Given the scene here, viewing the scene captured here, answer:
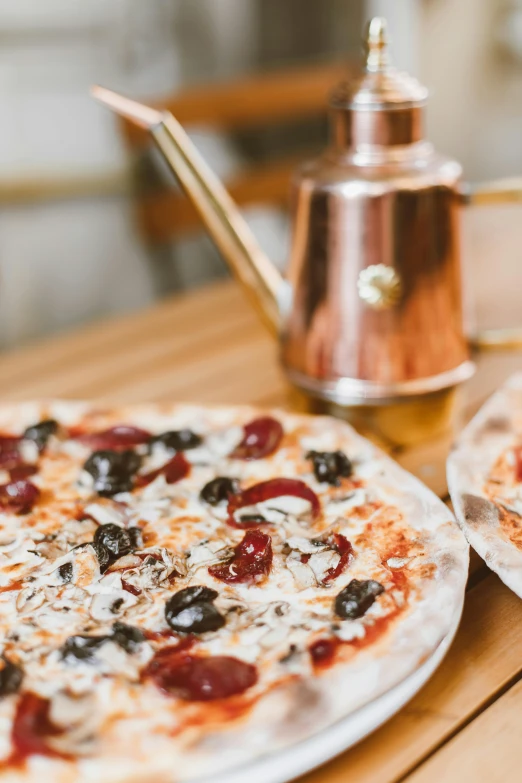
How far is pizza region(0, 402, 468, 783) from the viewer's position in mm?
428

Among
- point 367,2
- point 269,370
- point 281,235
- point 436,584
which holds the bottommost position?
point 281,235

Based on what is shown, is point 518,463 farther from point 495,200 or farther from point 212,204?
point 212,204

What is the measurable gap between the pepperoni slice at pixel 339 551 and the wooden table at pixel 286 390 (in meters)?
0.09

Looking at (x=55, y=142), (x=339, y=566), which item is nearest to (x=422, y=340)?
(x=339, y=566)

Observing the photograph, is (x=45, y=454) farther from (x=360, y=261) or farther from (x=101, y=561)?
(x=360, y=261)

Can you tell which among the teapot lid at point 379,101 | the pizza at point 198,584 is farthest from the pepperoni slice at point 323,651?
the teapot lid at point 379,101

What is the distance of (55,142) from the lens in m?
1.70

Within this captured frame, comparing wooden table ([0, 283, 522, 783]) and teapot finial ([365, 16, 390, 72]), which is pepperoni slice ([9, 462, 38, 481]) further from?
teapot finial ([365, 16, 390, 72])

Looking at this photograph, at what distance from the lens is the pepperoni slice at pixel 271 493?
653 millimetres

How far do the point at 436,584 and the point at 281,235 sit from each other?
5.73 feet

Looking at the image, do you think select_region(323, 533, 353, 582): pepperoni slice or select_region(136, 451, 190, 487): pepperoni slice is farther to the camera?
select_region(136, 451, 190, 487): pepperoni slice

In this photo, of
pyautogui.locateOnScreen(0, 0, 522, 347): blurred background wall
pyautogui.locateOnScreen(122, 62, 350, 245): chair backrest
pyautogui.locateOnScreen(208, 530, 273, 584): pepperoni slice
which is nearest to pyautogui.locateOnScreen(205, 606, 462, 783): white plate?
pyautogui.locateOnScreen(208, 530, 273, 584): pepperoni slice

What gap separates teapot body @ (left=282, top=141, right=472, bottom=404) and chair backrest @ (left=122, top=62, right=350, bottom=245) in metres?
1.12

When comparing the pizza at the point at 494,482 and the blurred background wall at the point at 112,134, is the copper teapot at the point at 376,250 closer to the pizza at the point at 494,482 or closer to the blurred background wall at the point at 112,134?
the pizza at the point at 494,482
